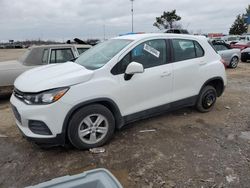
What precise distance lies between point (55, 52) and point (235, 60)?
387 inches

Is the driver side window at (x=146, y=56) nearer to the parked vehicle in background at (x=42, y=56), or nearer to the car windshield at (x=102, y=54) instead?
the car windshield at (x=102, y=54)

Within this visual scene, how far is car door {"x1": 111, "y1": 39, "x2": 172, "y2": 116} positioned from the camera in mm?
3959

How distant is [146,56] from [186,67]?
92cm

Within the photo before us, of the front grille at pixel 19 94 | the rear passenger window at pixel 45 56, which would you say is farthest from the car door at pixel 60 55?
the front grille at pixel 19 94

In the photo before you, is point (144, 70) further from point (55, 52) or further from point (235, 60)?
point (235, 60)

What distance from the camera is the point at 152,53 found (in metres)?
4.38

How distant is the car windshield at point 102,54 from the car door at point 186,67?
1032 mm

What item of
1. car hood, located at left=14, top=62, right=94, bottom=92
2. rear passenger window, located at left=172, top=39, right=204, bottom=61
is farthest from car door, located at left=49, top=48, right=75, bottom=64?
rear passenger window, located at left=172, top=39, right=204, bottom=61

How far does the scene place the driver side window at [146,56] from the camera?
395 centimetres

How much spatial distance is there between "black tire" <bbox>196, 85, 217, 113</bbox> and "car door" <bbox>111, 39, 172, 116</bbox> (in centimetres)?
99

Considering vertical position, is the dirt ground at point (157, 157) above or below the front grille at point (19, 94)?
below

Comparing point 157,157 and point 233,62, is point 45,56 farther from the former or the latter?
point 233,62

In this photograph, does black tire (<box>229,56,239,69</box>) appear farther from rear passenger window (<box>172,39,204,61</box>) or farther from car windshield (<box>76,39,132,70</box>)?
car windshield (<box>76,39,132,70</box>)

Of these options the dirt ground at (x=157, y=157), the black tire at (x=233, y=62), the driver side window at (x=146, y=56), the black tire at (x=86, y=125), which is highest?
the driver side window at (x=146, y=56)
